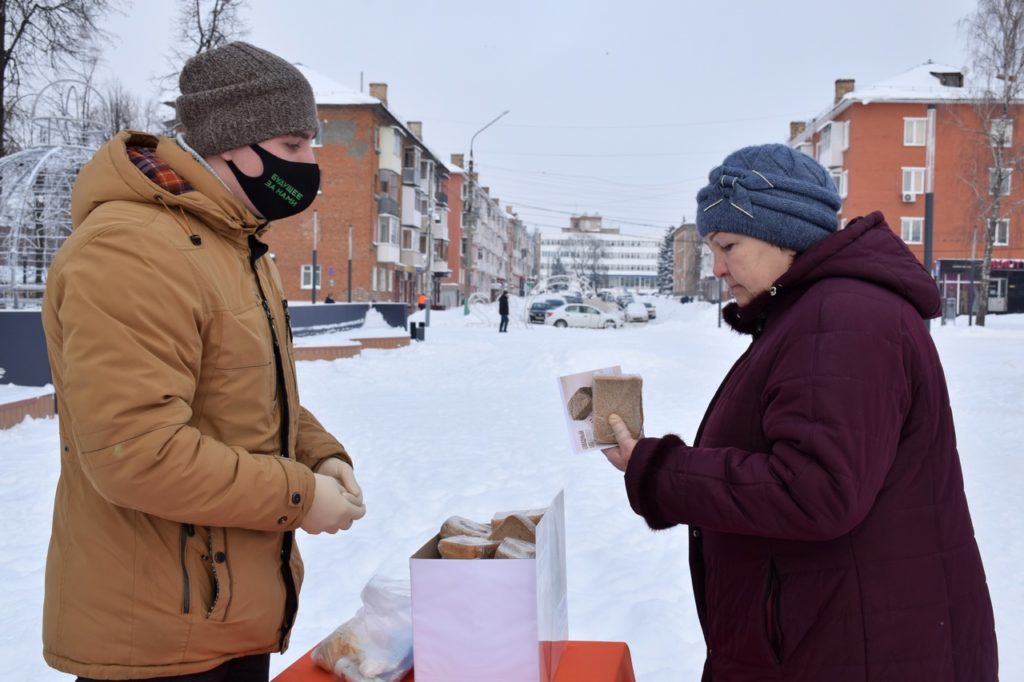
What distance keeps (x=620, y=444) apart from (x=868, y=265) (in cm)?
70

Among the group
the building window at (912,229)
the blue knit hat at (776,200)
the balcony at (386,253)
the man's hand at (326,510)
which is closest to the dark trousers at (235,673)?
the man's hand at (326,510)

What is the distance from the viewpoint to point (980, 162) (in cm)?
3662

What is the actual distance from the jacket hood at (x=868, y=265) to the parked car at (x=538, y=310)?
42.7 meters

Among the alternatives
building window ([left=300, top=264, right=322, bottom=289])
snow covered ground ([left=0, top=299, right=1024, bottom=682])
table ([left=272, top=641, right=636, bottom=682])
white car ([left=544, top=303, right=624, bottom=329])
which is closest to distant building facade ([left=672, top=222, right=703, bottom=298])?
white car ([left=544, top=303, right=624, bottom=329])

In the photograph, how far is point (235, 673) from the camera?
6.86 ft

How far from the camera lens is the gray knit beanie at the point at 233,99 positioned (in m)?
2.11

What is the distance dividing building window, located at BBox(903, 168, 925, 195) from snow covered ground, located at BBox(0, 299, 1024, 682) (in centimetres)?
3181

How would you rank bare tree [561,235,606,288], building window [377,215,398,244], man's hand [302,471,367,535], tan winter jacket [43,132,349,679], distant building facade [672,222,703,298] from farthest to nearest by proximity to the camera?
bare tree [561,235,606,288] < distant building facade [672,222,703,298] < building window [377,215,398,244] < man's hand [302,471,367,535] < tan winter jacket [43,132,349,679]

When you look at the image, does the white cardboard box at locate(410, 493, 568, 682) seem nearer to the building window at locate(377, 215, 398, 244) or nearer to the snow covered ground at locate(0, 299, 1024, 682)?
the snow covered ground at locate(0, 299, 1024, 682)

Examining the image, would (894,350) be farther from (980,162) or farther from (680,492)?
(980,162)

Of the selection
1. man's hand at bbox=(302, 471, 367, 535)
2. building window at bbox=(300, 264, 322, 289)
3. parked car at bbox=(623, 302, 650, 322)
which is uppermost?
building window at bbox=(300, 264, 322, 289)

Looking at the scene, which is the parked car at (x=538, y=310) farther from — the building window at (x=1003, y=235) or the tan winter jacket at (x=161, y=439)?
the tan winter jacket at (x=161, y=439)

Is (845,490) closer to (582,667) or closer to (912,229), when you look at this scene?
(582,667)

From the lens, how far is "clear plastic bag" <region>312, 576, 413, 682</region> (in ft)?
7.19
